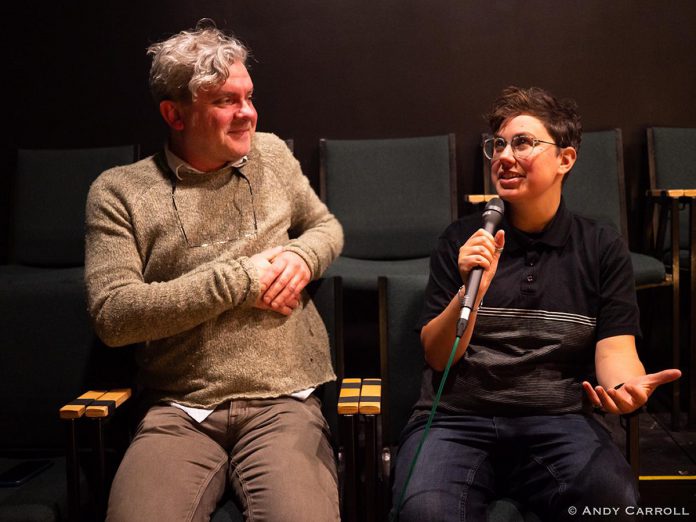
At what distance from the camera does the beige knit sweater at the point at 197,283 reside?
1.55 m

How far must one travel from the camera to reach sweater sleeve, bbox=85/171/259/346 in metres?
1.54

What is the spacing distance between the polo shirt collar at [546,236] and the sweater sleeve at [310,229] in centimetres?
44

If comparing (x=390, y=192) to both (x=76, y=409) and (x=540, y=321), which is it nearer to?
(x=540, y=321)

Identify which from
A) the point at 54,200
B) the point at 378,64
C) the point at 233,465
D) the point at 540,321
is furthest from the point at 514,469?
the point at 54,200

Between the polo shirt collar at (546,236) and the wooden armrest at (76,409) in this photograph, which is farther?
the polo shirt collar at (546,236)

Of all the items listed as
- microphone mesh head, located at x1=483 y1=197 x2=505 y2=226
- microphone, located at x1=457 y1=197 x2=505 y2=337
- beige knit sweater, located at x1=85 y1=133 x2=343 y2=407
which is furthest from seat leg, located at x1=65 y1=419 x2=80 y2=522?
microphone mesh head, located at x1=483 y1=197 x2=505 y2=226

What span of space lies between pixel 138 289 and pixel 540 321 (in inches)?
34.1

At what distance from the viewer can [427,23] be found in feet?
10.4

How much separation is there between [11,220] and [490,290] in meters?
2.33

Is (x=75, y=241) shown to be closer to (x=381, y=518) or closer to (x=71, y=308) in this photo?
(x=71, y=308)

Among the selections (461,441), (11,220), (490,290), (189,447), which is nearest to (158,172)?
(189,447)

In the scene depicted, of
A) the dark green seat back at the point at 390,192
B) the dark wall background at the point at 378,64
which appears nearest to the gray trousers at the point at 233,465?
the dark green seat back at the point at 390,192

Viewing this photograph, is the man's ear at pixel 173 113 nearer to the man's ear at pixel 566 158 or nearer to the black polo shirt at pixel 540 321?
the black polo shirt at pixel 540 321

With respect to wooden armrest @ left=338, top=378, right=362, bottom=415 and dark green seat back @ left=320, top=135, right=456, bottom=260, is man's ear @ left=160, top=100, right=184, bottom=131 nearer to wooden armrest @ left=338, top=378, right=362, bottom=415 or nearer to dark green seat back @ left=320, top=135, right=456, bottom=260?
wooden armrest @ left=338, top=378, right=362, bottom=415
